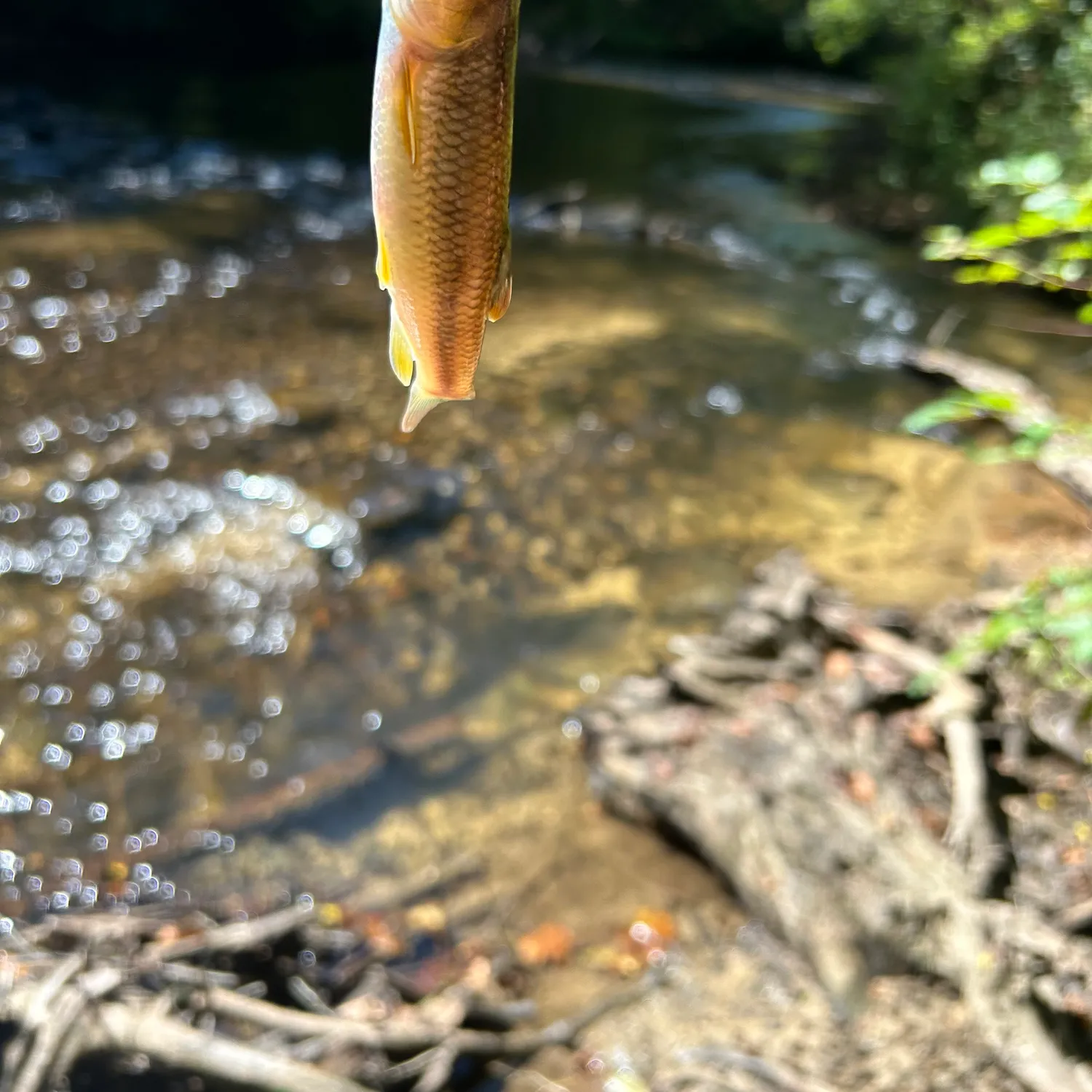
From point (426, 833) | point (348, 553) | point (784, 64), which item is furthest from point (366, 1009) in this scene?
point (784, 64)

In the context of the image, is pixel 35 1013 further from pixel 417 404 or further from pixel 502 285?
pixel 502 285

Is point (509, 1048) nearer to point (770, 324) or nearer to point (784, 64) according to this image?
point (770, 324)

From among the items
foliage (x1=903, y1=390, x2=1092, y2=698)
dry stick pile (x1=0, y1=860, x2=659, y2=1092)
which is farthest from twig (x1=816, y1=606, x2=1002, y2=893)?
dry stick pile (x1=0, y1=860, x2=659, y2=1092)

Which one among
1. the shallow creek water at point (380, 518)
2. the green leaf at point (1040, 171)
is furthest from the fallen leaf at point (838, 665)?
the green leaf at point (1040, 171)

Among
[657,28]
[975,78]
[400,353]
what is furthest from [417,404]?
[657,28]

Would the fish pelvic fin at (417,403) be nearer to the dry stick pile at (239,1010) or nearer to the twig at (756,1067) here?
the dry stick pile at (239,1010)
